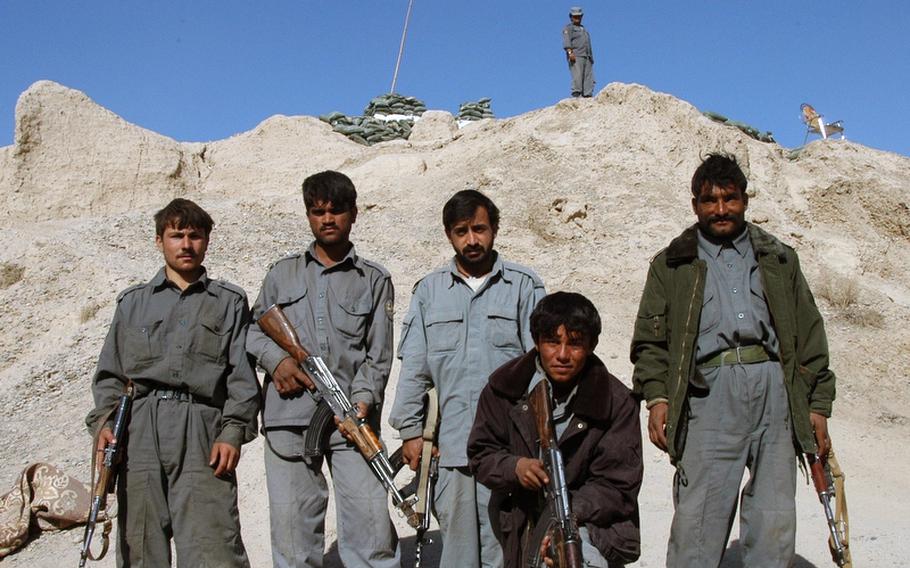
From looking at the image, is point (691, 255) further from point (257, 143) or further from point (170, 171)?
point (257, 143)


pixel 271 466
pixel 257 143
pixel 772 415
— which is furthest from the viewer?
pixel 257 143

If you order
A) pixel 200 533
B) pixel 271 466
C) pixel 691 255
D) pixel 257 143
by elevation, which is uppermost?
pixel 257 143

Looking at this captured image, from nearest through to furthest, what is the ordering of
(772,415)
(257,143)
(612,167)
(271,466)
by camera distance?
(772,415), (271,466), (612,167), (257,143)

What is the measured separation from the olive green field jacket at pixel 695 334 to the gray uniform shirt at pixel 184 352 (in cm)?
168

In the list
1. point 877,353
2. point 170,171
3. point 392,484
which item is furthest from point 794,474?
point 170,171

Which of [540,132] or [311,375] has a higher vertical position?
[540,132]

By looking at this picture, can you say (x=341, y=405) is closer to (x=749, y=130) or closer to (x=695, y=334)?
(x=695, y=334)

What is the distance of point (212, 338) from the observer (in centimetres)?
343

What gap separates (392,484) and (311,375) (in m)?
0.56

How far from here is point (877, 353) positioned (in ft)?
28.8

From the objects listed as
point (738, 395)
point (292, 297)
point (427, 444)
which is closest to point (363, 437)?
point (427, 444)

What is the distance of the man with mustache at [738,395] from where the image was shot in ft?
10.5

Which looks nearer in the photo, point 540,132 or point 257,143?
point 540,132

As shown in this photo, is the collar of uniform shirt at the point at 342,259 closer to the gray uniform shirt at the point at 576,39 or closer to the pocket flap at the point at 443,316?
the pocket flap at the point at 443,316
